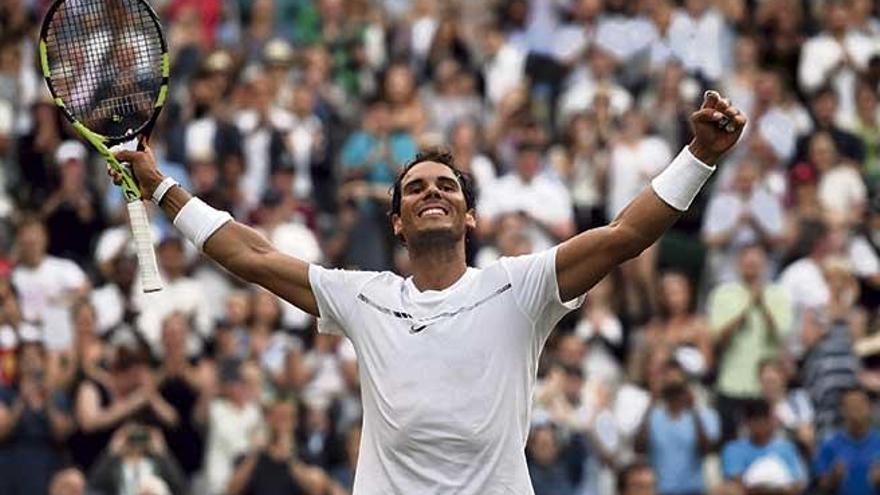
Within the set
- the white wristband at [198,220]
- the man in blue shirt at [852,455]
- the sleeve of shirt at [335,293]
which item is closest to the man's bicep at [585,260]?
the sleeve of shirt at [335,293]

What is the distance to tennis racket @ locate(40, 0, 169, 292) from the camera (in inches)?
364

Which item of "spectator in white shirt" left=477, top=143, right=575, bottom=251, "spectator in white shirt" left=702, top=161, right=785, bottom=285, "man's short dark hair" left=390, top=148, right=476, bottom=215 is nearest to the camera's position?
"man's short dark hair" left=390, top=148, right=476, bottom=215

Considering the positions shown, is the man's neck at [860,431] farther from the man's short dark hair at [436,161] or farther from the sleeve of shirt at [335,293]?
the sleeve of shirt at [335,293]

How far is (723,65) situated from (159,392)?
716 cm

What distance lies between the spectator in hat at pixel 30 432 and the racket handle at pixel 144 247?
6.94m

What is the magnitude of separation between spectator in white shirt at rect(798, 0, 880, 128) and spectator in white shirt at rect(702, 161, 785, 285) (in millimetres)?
2305

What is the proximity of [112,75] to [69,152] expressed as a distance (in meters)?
8.94

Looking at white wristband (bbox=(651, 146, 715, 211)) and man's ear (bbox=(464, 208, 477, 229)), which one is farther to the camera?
man's ear (bbox=(464, 208, 477, 229))

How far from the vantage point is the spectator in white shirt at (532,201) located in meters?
19.1

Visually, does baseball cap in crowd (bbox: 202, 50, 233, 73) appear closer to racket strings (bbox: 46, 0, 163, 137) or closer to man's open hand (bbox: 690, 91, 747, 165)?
racket strings (bbox: 46, 0, 163, 137)

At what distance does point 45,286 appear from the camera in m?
17.4

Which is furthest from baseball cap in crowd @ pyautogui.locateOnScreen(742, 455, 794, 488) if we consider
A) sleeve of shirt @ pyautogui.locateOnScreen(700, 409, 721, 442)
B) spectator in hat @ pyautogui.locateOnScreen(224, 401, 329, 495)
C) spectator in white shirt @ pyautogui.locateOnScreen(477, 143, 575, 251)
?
spectator in white shirt @ pyautogui.locateOnScreen(477, 143, 575, 251)

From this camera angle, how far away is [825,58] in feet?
72.6

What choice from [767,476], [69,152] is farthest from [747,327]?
[69,152]
